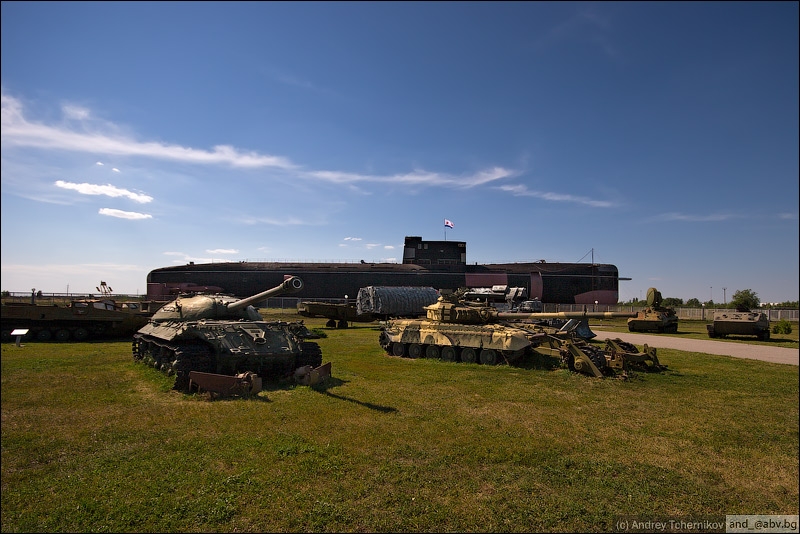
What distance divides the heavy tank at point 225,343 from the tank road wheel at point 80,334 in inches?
332

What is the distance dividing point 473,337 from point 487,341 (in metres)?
0.52

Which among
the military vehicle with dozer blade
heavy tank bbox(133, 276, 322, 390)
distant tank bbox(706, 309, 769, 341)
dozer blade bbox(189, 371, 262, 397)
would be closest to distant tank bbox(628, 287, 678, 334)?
distant tank bbox(706, 309, 769, 341)

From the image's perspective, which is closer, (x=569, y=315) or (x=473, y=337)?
(x=569, y=315)

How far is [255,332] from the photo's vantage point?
38.2 ft

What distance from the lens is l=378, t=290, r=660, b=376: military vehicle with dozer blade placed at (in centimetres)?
1362

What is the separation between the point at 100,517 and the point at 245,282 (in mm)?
50101

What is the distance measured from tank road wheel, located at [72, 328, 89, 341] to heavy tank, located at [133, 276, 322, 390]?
27.6 ft

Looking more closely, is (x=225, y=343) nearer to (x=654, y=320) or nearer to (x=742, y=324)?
(x=742, y=324)

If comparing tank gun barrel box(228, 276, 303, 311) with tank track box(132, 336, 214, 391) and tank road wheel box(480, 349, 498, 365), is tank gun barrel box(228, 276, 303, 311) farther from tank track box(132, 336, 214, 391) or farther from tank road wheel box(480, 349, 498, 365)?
tank road wheel box(480, 349, 498, 365)

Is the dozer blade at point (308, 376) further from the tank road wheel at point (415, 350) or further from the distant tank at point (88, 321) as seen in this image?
the distant tank at point (88, 321)

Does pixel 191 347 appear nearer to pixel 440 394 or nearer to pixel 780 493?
pixel 440 394


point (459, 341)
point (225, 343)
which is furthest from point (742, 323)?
point (225, 343)

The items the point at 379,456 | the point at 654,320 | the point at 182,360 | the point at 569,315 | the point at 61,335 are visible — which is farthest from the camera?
the point at 654,320

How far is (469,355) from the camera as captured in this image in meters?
15.7
